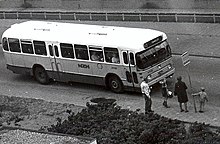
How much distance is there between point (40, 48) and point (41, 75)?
137 centimetres

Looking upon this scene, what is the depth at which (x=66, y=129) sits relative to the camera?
21031 millimetres

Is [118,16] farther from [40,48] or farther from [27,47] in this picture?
[40,48]

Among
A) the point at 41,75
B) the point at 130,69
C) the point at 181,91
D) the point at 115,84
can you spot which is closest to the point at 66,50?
the point at 41,75

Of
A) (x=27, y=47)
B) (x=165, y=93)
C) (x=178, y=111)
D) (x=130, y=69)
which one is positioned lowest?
(x=178, y=111)

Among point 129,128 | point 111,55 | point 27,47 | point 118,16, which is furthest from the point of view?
point 118,16

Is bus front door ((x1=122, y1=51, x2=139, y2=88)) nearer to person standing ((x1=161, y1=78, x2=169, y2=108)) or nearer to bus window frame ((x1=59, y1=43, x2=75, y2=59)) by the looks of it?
person standing ((x1=161, y1=78, x2=169, y2=108))

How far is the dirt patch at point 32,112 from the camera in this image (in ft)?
79.0

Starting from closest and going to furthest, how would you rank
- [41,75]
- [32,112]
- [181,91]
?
[181,91], [32,112], [41,75]

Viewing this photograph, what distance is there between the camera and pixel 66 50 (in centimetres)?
2789

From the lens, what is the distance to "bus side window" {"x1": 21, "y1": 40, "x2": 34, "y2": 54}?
29281mm

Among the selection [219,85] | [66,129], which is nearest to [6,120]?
[66,129]

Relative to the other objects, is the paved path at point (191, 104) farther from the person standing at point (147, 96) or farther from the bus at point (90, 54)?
the bus at point (90, 54)

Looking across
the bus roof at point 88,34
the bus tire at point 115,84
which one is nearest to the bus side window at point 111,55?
the bus roof at point 88,34

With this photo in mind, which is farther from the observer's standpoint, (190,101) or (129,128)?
(190,101)
